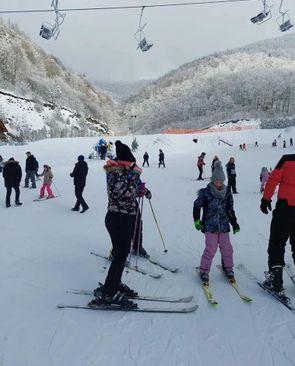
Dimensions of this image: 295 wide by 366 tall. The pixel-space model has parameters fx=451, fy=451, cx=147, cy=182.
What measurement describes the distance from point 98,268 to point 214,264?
1.76m

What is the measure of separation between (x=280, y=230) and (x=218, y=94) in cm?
15537

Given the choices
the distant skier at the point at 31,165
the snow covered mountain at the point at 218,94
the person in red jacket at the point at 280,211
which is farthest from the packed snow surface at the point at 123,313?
the snow covered mountain at the point at 218,94

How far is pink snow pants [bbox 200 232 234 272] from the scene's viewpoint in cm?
583

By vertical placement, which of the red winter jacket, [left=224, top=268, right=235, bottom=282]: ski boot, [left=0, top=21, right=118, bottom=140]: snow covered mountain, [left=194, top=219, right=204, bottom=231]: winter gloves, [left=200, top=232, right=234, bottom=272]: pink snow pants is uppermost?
[left=0, top=21, right=118, bottom=140]: snow covered mountain

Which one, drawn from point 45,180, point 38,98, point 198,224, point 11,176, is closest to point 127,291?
point 198,224

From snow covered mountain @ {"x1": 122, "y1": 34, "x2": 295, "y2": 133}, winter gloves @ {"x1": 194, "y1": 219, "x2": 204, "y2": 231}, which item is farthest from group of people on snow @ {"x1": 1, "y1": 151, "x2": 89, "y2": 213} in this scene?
snow covered mountain @ {"x1": 122, "y1": 34, "x2": 295, "y2": 133}

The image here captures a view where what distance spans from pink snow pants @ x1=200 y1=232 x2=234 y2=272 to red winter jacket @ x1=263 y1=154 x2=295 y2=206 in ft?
2.85

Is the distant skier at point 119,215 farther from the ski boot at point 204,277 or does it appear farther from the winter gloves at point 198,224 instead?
the ski boot at point 204,277

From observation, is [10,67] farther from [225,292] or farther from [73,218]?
[225,292]

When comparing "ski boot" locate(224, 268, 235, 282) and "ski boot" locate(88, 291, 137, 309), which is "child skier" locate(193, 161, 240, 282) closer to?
"ski boot" locate(224, 268, 235, 282)

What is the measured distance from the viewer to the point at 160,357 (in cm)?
404

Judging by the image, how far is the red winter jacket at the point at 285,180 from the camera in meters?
5.25

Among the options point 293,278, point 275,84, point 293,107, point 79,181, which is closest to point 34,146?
point 79,181

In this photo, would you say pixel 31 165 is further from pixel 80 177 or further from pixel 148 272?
pixel 148 272
